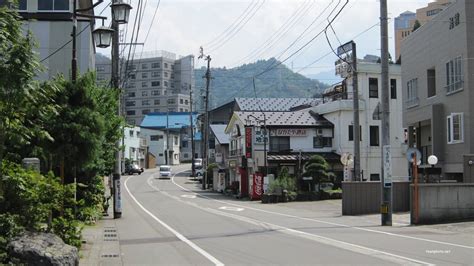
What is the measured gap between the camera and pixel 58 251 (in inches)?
357

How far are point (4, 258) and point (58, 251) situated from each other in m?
0.93

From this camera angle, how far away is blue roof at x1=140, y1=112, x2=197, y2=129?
115750 mm

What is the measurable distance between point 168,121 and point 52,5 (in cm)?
7902

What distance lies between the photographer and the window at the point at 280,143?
169ft

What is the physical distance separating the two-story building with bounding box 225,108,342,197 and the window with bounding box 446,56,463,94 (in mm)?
17789

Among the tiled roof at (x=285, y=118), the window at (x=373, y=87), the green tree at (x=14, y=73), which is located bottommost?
the green tree at (x=14, y=73)

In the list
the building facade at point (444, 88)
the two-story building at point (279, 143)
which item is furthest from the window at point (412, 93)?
the two-story building at point (279, 143)

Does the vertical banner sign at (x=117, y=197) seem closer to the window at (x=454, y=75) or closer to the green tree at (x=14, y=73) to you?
the green tree at (x=14, y=73)

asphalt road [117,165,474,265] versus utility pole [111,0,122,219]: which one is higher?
utility pole [111,0,122,219]

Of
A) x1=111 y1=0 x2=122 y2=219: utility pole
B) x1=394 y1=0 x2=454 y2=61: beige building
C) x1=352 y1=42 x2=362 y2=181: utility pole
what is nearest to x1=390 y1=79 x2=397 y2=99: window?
x1=394 y1=0 x2=454 y2=61: beige building

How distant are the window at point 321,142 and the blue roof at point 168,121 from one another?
213 feet

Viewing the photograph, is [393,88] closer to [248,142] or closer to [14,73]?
[248,142]

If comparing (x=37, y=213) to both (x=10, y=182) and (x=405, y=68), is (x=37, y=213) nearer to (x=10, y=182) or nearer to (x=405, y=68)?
(x=10, y=182)

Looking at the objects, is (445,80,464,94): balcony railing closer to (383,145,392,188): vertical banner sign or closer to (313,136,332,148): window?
(383,145,392,188): vertical banner sign
